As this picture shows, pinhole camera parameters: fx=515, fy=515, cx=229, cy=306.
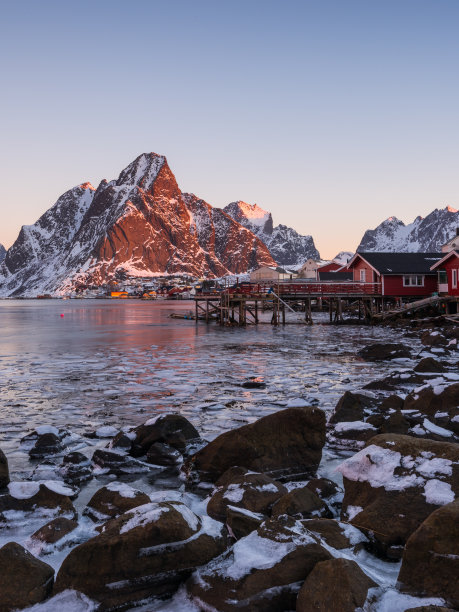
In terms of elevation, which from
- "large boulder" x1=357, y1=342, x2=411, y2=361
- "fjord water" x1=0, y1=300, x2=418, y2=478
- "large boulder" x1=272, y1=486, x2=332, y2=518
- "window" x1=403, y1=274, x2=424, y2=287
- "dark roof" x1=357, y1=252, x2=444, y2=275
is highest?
"dark roof" x1=357, y1=252, x2=444, y2=275

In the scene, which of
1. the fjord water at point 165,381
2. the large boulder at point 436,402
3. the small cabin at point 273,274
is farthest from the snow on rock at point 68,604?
the small cabin at point 273,274

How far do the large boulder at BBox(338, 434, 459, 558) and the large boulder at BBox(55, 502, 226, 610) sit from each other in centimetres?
181

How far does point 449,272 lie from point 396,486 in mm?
44569

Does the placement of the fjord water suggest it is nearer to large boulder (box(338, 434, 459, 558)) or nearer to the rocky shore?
the rocky shore

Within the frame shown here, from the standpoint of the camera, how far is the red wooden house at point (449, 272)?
44.9 meters

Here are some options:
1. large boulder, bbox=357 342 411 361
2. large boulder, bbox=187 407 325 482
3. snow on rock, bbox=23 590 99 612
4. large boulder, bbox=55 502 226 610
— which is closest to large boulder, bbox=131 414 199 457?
large boulder, bbox=187 407 325 482

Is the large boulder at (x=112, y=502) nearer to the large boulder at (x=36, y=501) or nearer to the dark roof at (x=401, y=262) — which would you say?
the large boulder at (x=36, y=501)

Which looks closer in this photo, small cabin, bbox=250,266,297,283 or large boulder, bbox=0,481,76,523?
large boulder, bbox=0,481,76,523

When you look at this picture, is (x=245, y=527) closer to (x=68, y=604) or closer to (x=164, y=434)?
(x=68, y=604)

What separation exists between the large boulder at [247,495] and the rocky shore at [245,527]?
0.02 meters

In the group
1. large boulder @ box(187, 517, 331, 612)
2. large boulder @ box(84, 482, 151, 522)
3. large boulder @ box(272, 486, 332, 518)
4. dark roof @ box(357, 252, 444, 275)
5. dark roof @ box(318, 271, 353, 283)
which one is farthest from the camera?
dark roof @ box(318, 271, 353, 283)

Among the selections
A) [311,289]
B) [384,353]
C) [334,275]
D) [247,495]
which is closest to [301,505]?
[247,495]

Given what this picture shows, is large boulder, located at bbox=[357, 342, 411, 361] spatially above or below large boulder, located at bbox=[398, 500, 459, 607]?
below

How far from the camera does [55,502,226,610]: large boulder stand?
4.44 m
